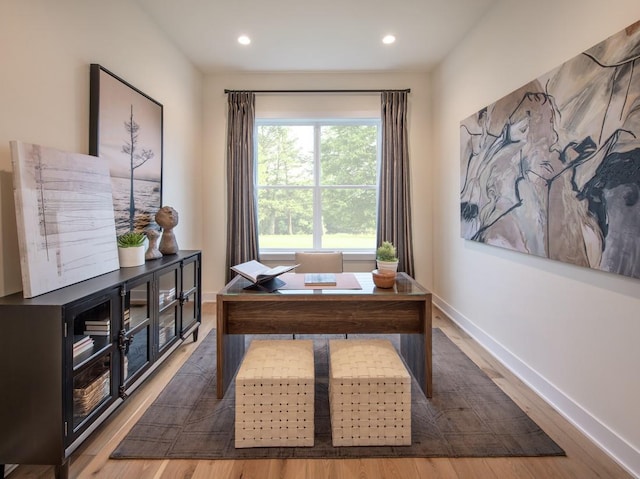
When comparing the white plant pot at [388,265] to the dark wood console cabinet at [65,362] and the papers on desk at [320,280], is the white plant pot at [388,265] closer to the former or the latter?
the papers on desk at [320,280]

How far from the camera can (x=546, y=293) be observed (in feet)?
7.04

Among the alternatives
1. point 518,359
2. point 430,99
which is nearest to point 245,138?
point 430,99

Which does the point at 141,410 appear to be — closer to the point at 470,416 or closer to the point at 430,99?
the point at 470,416

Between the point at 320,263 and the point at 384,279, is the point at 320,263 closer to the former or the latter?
the point at 320,263

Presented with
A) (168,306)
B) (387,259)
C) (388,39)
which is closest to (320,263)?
(387,259)

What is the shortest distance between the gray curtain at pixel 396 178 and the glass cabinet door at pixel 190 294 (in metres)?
2.29

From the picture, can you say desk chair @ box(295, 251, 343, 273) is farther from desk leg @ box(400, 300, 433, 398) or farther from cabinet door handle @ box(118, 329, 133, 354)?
cabinet door handle @ box(118, 329, 133, 354)

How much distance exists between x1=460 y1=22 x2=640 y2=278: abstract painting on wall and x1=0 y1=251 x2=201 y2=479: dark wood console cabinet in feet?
8.43

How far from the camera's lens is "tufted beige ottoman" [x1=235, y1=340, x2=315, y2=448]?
165 centimetres

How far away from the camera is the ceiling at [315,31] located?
282cm

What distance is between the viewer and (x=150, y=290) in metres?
2.20

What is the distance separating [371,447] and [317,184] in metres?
3.27

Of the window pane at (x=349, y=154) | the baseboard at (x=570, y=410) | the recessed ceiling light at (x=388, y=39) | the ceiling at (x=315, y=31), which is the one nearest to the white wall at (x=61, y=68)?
the ceiling at (x=315, y=31)

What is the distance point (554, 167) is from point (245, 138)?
10.7 feet
